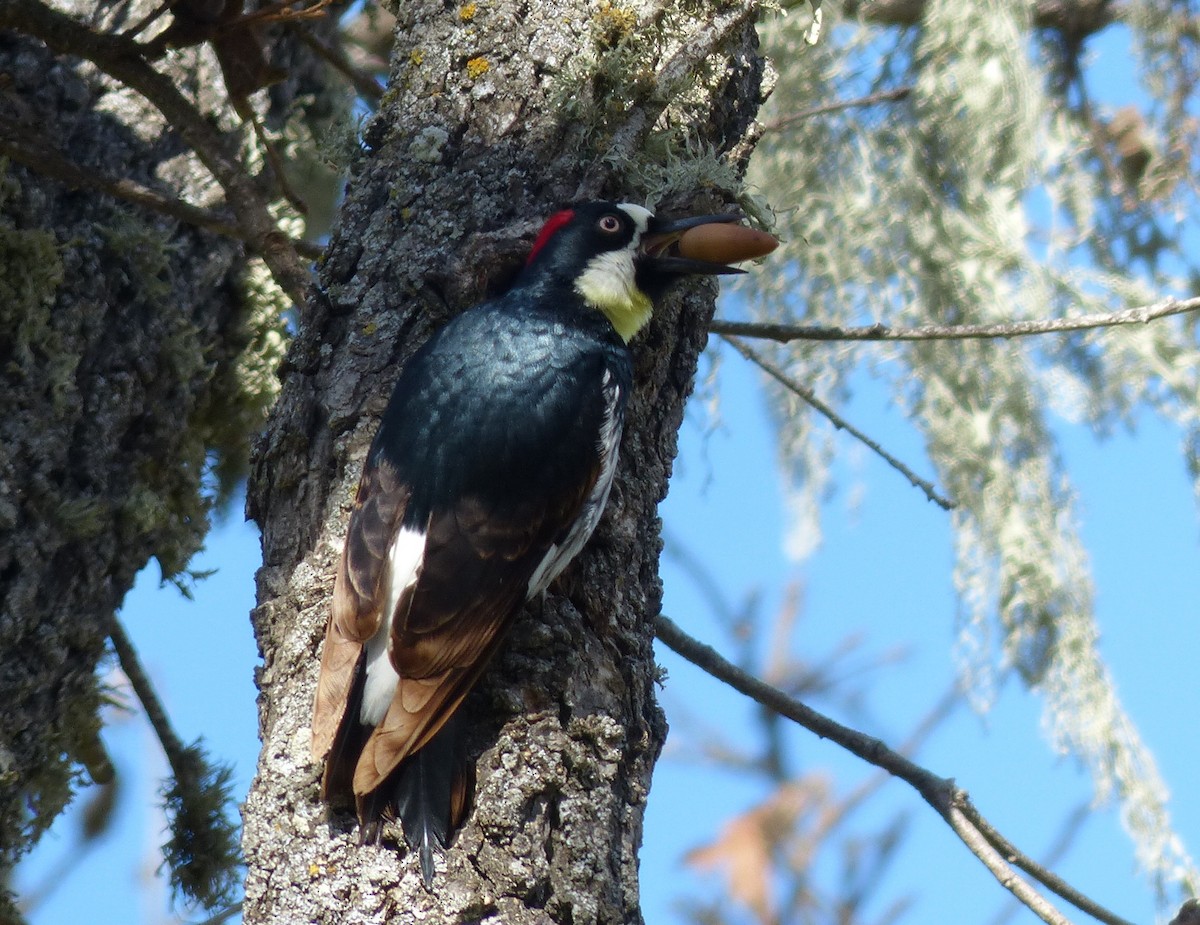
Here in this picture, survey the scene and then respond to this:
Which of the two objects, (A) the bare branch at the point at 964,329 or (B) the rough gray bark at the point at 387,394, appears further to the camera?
(A) the bare branch at the point at 964,329

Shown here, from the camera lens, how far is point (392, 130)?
2959 millimetres

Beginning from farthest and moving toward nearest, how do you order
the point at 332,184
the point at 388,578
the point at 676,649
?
the point at 332,184, the point at 676,649, the point at 388,578

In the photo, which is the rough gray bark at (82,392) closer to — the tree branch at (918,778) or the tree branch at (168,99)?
the tree branch at (168,99)

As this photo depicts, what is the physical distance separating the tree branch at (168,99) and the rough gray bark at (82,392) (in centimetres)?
22

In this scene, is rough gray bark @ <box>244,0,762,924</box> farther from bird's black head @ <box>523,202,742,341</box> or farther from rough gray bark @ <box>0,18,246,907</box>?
rough gray bark @ <box>0,18,246,907</box>

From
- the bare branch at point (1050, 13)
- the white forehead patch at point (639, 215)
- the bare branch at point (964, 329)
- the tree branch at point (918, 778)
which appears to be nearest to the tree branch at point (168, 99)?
the white forehead patch at point (639, 215)

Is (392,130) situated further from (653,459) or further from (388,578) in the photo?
(388,578)

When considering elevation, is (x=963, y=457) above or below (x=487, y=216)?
above

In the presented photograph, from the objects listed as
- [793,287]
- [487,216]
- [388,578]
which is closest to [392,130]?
[487,216]

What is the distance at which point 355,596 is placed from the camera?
7.59ft

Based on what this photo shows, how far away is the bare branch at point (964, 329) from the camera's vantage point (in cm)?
284

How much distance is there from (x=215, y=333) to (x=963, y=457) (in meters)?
2.18

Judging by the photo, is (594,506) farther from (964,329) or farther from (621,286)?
(964,329)

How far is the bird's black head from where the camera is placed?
2.83m
